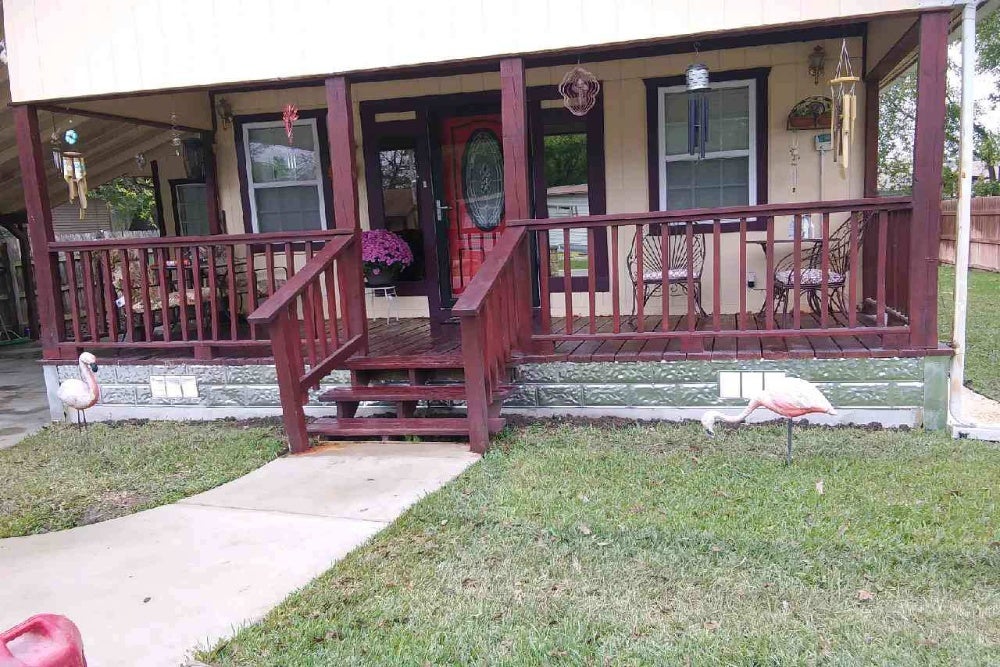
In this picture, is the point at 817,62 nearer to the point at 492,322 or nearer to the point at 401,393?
the point at 492,322

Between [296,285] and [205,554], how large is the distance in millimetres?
1824

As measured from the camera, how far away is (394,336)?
19.7ft

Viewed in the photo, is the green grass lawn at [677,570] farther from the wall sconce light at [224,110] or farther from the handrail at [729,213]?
the wall sconce light at [224,110]

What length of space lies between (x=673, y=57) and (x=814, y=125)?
1.22 metres

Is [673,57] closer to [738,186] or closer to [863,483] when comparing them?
[738,186]

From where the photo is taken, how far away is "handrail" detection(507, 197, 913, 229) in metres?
4.30

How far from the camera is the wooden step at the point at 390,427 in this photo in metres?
4.48

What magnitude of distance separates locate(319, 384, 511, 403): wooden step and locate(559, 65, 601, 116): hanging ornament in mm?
2335

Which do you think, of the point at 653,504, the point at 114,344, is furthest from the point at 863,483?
the point at 114,344

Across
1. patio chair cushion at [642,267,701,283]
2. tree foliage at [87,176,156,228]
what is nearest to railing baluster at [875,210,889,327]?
patio chair cushion at [642,267,701,283]

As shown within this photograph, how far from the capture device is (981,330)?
740cm

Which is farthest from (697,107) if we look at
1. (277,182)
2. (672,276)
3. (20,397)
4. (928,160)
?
(20,397)

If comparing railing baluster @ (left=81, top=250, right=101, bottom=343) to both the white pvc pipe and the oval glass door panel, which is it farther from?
the white pvc pipe

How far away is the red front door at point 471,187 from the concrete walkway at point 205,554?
293 cm
